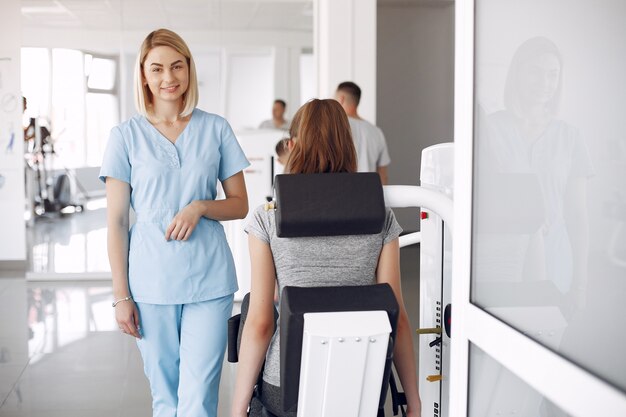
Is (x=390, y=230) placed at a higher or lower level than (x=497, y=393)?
higher

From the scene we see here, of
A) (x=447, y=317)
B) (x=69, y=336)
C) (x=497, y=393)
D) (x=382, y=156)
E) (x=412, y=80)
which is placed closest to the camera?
(x=497, y=393)

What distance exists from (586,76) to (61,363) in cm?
416

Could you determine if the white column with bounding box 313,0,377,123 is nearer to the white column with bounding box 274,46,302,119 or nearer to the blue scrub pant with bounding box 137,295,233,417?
the white column with bounding box 274,46,302,119

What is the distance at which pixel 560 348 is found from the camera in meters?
1.17

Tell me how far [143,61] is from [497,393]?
4.29 ft

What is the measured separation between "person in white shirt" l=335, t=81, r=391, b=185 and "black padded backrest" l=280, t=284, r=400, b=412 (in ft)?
13.5

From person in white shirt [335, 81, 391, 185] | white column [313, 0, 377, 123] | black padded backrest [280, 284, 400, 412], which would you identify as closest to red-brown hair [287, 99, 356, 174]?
black padded backrest [280, 284, 400, 412]

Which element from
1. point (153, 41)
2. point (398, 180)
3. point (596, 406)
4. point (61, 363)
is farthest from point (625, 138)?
point (398, 180)

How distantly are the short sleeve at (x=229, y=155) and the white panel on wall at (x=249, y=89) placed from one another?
5.36m

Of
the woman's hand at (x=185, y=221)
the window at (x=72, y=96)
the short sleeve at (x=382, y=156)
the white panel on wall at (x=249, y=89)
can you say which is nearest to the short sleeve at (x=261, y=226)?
the woman's hand at (x=185, y=221)

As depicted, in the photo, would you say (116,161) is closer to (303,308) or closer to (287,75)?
(303,308)

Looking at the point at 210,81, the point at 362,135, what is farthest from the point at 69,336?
the point at 210,81

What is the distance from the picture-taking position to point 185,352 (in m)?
2.24

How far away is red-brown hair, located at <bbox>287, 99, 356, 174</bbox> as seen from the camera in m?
1.86
